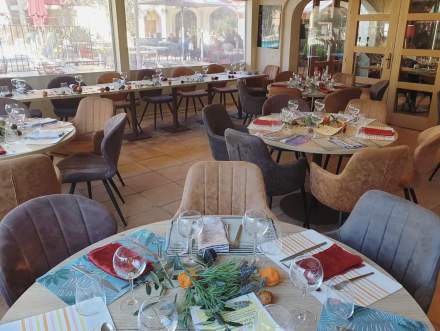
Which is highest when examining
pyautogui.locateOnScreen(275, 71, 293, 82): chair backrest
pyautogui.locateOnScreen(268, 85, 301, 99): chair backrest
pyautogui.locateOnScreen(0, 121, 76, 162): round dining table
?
pyautogui.locateOnScreen(275, 71, 293, 82): chair backrest

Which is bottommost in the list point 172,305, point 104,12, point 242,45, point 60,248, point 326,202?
point 326,202

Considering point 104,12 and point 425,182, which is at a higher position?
point 104,12

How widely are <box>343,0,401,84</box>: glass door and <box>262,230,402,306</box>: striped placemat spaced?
232 inches

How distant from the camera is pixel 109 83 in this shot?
601cm

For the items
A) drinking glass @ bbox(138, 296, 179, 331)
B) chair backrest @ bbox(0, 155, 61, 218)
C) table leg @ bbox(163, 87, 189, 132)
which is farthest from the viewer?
table leg @ bbox(163, 87, 189, 132)

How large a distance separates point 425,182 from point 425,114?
244 cm

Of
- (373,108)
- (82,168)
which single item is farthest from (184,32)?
(82,168)

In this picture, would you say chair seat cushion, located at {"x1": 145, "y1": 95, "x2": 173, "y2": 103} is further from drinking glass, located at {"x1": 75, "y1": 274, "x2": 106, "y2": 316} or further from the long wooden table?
drinking glass, located at {"x1": 75, "y1": 274, "x2": 106, "y2": 316}

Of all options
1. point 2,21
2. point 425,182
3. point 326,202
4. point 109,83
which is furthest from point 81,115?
point 425,182

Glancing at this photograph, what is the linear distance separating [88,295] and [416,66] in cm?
652

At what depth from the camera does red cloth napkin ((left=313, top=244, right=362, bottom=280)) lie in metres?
1.38

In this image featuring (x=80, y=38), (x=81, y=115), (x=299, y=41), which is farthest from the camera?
(x=299, y=41)

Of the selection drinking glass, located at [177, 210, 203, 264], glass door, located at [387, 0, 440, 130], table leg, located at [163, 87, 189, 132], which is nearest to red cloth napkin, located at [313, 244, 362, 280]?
drinking glass, located at [177, 210, 203, 264]

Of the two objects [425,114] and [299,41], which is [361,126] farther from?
[299,41]
